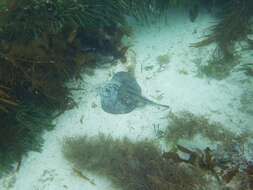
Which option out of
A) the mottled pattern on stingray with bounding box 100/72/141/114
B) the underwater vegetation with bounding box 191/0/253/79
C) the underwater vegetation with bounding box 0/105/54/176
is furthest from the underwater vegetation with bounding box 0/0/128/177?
the underwater vegetation with bounding box 191/0/253/79

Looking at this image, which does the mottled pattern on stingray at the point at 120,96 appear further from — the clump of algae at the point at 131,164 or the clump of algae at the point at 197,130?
the clump of algae at the point at 197,130

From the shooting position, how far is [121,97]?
21.9 feet

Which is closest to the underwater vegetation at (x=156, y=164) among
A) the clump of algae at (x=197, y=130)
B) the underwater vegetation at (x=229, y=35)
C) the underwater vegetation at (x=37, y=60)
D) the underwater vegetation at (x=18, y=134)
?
the clump of algae at (x=197, y=130)

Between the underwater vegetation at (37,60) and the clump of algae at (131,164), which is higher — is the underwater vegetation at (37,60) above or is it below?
above

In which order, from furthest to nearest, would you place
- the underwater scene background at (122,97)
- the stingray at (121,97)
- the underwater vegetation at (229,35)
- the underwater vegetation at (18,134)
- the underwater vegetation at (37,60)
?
1. the underwater vegetation at (229,35)
2. the stingray at (121,97)
3. the underwater vegetation at (18,134)
4. the underwater vegetation at (37,60)
5. the underwater scene background at (122,97)

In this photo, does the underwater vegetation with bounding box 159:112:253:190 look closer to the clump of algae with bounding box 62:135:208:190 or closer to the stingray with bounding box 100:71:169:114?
the clump of algae with bounding box 62:135:208:190

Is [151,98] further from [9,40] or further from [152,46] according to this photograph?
[9,40]

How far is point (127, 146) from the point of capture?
607 cm

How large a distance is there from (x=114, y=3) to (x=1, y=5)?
7.05ft

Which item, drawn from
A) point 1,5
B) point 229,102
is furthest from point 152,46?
point 1,5

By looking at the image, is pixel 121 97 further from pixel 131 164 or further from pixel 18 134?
pixel 18 134

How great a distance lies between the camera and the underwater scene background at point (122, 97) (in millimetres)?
5727

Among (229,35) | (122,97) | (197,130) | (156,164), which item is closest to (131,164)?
(156,164)

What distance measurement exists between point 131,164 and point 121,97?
1485 mm
